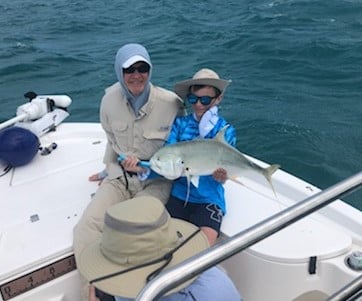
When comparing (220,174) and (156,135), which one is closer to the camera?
(220,174)

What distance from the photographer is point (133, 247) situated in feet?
7.22

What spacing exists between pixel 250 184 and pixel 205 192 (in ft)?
2.27

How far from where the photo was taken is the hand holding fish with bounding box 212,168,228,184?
3223 mm

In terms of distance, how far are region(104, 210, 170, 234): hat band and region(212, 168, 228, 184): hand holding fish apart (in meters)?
0.99

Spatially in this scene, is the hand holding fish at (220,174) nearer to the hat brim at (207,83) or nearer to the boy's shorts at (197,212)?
the boy's shorts at (197,212)

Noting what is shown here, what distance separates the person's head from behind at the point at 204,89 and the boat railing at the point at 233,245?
4.80 feet

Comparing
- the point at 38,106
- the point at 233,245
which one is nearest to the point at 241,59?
the point at 38,106

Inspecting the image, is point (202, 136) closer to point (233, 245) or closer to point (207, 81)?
point (207, 81)

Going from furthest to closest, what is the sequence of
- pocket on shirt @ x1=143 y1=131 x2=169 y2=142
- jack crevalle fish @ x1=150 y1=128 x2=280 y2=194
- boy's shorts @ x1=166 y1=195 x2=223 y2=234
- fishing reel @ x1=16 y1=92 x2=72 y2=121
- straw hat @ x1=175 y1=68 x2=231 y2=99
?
1. fishing reel @ x1=16 y1=92 x2=72 y2=121
2. pocket on shirt @ x1=143 y1=131 x2=169 y2=142
3. boy's shorts @ x1=166 y1=195 x2=223 y2=234
4. straw hat @ x1=175 y1=68 x2=231 y2=99
5. jack crevalle fish @ x1=150 y1=128 x2=280 y2=194

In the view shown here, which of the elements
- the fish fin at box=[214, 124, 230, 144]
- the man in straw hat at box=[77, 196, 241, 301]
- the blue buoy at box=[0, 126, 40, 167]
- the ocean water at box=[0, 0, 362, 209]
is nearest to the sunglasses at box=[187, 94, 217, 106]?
the fish fin at box=[214, 124, 230, 144]

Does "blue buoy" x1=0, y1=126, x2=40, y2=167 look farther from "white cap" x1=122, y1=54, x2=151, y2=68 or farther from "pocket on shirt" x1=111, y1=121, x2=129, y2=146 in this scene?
"white cap" x1=122, y1=54, x2=151, y2=68

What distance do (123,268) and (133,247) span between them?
13 cm

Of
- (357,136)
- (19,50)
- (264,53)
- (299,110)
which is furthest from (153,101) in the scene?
(19,50)

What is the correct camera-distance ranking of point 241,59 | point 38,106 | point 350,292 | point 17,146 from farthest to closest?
point 241,59
point 38,106
point 17,146
point 350,292
